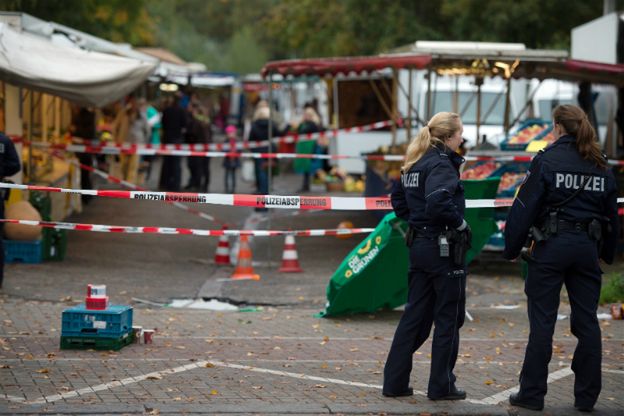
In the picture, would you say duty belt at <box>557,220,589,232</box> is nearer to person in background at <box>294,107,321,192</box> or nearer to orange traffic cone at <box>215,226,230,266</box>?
orange traffic cone at <box>215,226,230,266</box>

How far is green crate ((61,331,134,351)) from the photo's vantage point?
9164 mm

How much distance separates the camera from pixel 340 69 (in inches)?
650

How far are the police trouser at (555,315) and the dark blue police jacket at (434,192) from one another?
22.9 inches

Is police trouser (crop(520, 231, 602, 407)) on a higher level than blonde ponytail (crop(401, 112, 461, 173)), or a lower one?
lower

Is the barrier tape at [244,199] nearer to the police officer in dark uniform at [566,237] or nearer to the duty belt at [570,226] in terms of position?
the police officer in dark uniform at [566,237]

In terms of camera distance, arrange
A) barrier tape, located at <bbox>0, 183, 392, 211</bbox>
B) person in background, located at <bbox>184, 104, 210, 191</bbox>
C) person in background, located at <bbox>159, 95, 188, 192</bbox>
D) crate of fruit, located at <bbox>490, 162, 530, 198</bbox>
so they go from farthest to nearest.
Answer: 1. person in background, located at <bbox>184, 104, 210, 191</bbox>
2. person in background, located at <bbox>159, 95, 188, 192</bbox>
3. crate of fruit, located at <bbox>490, 162, 530, 198</bbox>
4. barrier tape, located at <bbox>0, 183, 392, 211</bbox>

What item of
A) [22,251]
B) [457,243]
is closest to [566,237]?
[457,243]

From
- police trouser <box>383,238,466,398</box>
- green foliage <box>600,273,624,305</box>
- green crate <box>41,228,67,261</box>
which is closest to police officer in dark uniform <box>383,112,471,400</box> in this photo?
police trouser <box>383,238,466,398</box>

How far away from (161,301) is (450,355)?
531 cm

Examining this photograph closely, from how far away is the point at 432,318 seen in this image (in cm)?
777

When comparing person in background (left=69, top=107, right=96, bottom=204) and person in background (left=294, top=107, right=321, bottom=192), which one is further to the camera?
person in background (left=294, top=107, right=321, bottom=192)

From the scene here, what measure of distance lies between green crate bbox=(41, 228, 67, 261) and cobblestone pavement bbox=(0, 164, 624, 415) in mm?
312

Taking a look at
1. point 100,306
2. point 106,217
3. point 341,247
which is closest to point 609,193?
point 100,306

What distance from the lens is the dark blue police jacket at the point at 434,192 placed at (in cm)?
737
